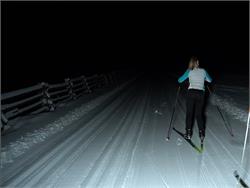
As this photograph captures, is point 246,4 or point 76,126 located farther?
point 246,4

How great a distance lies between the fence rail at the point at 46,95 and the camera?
12.2 meters

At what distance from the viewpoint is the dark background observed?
54369mm

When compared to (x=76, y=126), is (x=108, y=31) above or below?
above

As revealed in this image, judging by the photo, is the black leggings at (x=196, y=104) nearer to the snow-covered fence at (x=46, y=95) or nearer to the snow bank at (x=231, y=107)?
the snow bank at (x=231, y=107)

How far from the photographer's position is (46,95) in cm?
1523

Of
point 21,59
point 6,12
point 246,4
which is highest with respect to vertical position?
point 246,4

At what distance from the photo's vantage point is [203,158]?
7527 millimetres

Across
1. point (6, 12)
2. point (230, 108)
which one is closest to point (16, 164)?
point (230, 108)

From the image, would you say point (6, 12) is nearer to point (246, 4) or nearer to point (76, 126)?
point (246, 4)

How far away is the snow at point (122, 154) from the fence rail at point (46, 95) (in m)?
1.02

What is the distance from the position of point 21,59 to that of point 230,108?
193 feet

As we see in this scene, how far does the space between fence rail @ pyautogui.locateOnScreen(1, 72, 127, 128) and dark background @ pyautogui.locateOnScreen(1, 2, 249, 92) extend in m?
11.8

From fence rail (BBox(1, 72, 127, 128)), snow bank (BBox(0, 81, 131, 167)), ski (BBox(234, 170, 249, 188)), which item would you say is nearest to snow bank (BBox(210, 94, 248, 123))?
ski (BBox(234, 170, 249, 188))

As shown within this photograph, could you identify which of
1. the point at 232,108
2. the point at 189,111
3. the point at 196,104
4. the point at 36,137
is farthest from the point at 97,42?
the point at 196,104
